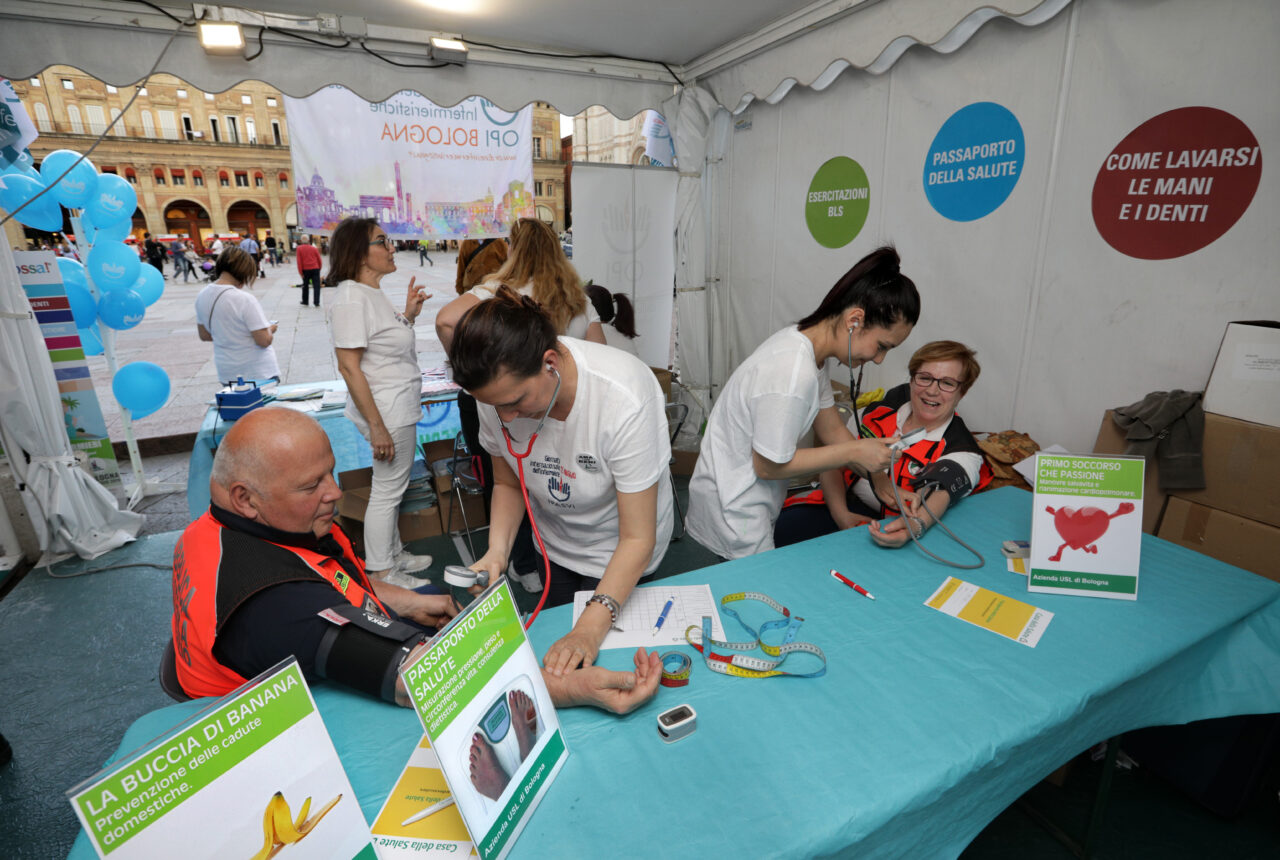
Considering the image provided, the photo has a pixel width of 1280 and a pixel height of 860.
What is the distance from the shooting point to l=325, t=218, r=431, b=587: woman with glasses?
103 inches

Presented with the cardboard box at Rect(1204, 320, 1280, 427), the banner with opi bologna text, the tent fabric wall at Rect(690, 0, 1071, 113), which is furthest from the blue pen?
the banner with opi bologna text

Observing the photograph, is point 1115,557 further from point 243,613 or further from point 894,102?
point 894,102

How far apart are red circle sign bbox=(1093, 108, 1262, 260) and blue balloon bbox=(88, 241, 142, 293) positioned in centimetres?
525

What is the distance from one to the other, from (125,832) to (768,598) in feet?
3.86

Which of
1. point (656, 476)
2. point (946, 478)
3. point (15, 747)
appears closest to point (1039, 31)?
point (946, 478)

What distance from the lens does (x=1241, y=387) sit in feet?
6.33

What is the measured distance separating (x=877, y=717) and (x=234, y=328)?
14.1ft

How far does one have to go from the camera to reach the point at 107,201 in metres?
3.78

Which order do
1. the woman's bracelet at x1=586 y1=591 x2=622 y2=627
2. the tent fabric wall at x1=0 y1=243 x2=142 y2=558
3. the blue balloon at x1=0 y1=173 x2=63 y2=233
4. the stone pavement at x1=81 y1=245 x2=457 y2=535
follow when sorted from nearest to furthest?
the woman's bracelet at x1=586 y1=591 x2=622 y2=627 → the tent fabric wall at x1=0 y1=243 x2=142 y2=558 → the blue balloon at x1=0 y1=173 x2=63 y2=233 → the stone pavement at x1=81 y1=245 x2=457 y2=535

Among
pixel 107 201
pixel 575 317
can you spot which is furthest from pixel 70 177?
pixel 575 317

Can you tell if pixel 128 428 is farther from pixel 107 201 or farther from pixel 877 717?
pixel 877 717

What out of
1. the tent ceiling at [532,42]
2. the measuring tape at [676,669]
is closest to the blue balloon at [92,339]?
the tent ceiling at [532,42]

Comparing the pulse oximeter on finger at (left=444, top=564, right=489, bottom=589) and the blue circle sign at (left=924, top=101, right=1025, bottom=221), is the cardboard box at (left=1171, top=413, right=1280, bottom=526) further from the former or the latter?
the pulse oximeter on finger at (left=444, top=564, right=489, bottom=589)

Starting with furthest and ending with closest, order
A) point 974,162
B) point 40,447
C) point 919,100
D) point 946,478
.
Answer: point 40,447 < point 919,100 < point 974,162 < point 946,478
